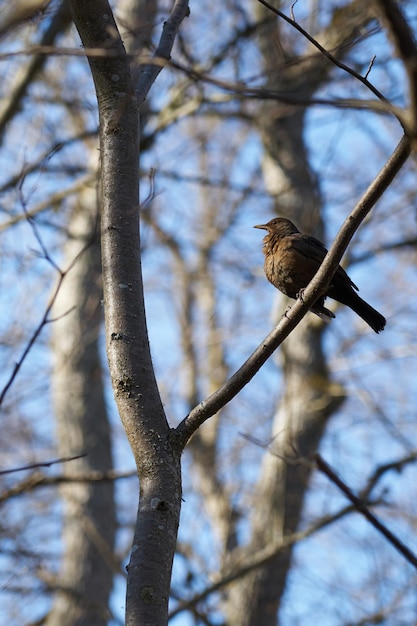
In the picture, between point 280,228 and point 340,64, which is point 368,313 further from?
point 340,64

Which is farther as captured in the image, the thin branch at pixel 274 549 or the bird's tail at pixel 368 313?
the thin branch at pixel 274 549

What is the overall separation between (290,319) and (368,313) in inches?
54.0

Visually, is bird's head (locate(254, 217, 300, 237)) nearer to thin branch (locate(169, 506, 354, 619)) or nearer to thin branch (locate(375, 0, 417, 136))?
thin branch (locate(169, 506, 354, 619))

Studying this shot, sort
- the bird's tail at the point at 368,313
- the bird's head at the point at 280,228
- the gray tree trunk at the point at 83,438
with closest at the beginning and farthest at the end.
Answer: the bird's tail at the point at 368,313 < the bird's head at the point at 280,228 < the gray tree trunk at the point at 83,438

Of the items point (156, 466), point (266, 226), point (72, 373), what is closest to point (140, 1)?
point (72, 373)

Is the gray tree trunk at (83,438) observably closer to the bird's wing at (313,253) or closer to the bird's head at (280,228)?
the bird's head at (280,228)

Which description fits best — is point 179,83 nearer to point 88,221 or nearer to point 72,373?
point 88,221

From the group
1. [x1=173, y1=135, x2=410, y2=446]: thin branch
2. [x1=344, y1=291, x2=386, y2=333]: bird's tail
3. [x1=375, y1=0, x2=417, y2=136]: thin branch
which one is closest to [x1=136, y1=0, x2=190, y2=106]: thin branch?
[x1=173, y1=135, x2=410, y2=446]: thin branch

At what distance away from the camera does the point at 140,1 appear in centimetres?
813

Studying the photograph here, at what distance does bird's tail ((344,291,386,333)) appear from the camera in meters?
3.82

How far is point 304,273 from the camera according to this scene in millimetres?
4012

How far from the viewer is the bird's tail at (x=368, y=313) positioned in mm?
3820

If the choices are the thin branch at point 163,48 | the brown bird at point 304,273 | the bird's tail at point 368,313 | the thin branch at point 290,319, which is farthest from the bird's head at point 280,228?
the thin branch at point 290,319

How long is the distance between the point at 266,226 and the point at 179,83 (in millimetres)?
3901
